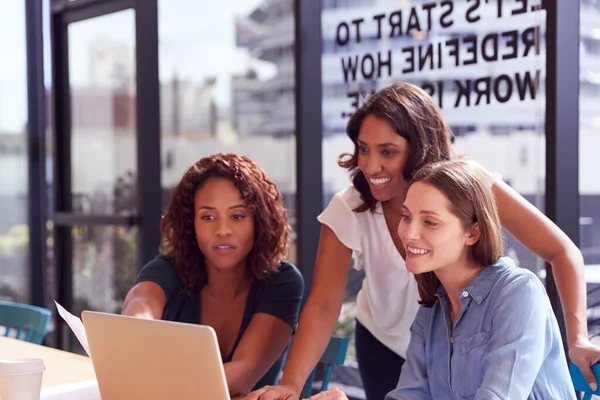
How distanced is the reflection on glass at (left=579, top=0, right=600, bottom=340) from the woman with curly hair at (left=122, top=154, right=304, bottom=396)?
1117mm

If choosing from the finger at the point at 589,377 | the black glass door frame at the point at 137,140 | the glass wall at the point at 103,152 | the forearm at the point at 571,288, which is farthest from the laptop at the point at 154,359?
the glass wall at the point at 103,152

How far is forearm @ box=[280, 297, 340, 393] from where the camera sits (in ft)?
6.68

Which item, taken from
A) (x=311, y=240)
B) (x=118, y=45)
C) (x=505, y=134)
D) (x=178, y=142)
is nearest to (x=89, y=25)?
(x=118, y=45)

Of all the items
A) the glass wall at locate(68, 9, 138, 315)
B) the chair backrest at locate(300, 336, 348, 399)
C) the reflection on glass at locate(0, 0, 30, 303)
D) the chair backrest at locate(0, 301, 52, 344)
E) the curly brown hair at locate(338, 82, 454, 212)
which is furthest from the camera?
the reflection on glass at locate(0, 0, 30, 303)

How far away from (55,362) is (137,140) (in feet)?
7.96

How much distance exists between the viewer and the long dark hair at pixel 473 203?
1818 millimetres

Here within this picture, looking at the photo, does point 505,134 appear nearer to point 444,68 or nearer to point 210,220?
point 444,68

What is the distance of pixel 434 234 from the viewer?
181 centimetres

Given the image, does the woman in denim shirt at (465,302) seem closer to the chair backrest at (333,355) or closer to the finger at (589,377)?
the finger at (589,377)

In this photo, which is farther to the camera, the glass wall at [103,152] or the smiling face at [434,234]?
the glass wall at [103,152]

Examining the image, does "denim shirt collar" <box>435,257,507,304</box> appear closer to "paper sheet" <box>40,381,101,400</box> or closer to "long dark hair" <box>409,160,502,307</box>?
"long dark hair" <box>409,160,502,307</box>

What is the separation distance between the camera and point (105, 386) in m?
1.65

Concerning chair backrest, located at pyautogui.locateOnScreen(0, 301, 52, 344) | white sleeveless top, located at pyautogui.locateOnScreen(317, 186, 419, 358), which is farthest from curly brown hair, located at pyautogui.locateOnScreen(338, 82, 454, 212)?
chair backrest, located at pyautogui.locateOnScreen(0, 301, 52, 344)

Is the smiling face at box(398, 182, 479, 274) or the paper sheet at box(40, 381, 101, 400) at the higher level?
the smiling face at box(398, 182, 479, 274)
